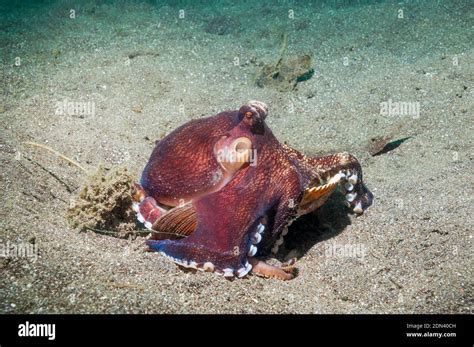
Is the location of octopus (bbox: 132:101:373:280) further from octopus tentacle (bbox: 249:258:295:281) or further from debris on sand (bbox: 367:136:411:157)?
debris on sand (bbox: 367:136:411:157)

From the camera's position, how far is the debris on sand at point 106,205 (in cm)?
377

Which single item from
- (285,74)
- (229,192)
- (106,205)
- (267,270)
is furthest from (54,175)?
(285,74)

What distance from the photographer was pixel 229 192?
10.6 feet

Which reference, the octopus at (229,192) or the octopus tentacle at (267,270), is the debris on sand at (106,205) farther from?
the octopus tentacle at (267,270)

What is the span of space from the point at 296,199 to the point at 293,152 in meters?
0.67

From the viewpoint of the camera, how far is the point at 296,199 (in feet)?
11.0

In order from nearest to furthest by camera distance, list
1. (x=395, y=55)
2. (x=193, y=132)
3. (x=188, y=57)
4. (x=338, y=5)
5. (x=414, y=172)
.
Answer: (x=193, y=132) < (x=414, y=172) < (x=395, y=55) < (x=188, y=57) < (x=338, y=5)

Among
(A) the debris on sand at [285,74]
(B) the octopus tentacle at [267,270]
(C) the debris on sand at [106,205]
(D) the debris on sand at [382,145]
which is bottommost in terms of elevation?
(B) the octopus tentacle at [267,270]

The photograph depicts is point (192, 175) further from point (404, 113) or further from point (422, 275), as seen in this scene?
point (404, 113)

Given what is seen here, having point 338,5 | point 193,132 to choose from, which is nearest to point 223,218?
point 193,132

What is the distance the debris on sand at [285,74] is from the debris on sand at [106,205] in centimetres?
494

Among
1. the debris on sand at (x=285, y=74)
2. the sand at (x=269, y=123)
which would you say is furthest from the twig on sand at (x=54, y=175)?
the debris on sand at (x=285, y=74)

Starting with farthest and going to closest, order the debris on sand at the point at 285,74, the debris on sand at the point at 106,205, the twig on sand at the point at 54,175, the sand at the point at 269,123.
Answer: the debris on sand at the point at 285,74, the twig on sand at the point at 54,175, the debris on sand at the point at 106,205, the sand at the point at 269,123
